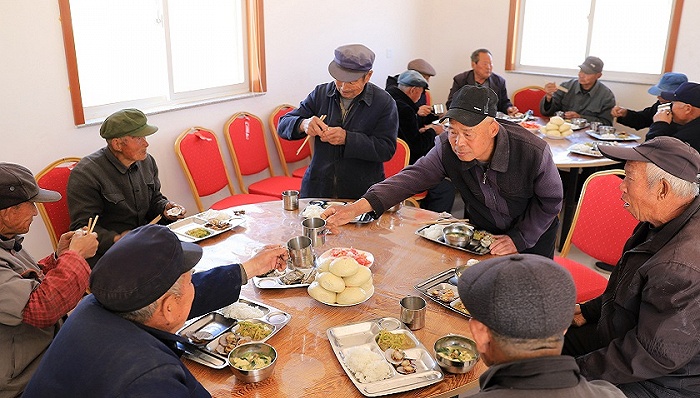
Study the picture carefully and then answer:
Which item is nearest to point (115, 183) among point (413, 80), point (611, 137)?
point (413, 80)

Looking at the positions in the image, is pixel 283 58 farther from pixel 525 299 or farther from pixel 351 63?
pixel 525 299

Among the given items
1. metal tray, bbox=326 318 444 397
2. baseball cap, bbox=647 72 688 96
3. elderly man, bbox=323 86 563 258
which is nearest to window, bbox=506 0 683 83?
baseball cap, bbox=647 72 688 96

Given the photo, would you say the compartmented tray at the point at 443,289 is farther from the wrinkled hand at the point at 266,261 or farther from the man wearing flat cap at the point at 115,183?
the man wearing flat cap at the point at 115,183

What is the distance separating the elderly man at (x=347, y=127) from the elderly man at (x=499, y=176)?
0.65 metres

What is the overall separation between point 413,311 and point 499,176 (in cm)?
93

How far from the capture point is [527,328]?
4.00ft

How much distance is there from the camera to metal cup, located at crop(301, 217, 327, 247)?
2.55 m

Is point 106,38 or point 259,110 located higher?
point 106,38

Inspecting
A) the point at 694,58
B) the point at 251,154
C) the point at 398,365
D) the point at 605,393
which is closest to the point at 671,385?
the point at 605,393

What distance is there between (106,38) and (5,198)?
2.05m

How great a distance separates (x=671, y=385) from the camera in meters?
1.87

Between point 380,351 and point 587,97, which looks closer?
point 380,351

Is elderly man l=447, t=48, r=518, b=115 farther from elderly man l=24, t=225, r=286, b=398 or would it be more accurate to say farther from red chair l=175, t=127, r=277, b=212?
elderly man l=24, t=225, r=286, b=398

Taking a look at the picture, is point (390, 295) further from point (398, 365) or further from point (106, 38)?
point (106, 38)
